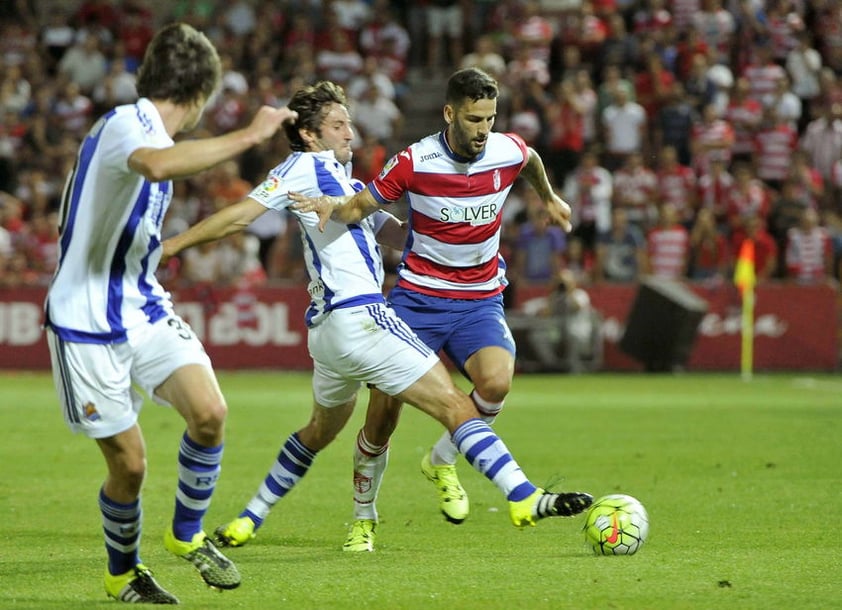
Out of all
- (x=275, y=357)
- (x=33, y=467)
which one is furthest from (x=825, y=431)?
(x=275, y=357)

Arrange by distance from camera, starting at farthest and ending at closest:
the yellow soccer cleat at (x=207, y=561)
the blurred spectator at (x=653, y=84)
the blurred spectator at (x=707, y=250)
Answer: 1. the blurred spectator at (x=653, y=84)
2. the blurred spectator at (x=707, y=250)
3. the yellow soccer cleat at (x=207, y=561)

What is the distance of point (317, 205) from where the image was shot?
7.25m

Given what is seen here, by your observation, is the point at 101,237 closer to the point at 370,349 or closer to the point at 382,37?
the point at 370,349

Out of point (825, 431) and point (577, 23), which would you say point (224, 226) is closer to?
point (825, 431)

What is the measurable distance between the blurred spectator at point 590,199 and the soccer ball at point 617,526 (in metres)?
15.6

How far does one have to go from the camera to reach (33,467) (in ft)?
37.7

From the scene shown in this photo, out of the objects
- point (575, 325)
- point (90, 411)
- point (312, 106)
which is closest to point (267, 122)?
point (90, 411)

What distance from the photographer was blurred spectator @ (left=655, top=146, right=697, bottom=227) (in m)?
22.8

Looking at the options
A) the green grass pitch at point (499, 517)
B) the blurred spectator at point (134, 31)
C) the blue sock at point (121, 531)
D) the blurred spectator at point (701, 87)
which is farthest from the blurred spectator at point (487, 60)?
the blue sock at point (121, 531)

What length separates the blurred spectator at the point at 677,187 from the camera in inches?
898

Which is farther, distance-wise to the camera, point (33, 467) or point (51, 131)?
point (51, 131)

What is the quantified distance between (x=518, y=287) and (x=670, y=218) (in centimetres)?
255

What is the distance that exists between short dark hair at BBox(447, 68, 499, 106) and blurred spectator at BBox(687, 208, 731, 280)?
1485 centimetres

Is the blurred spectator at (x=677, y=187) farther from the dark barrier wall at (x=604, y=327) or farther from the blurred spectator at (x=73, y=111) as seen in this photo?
the blurred spectator at (x=73, y=111)
